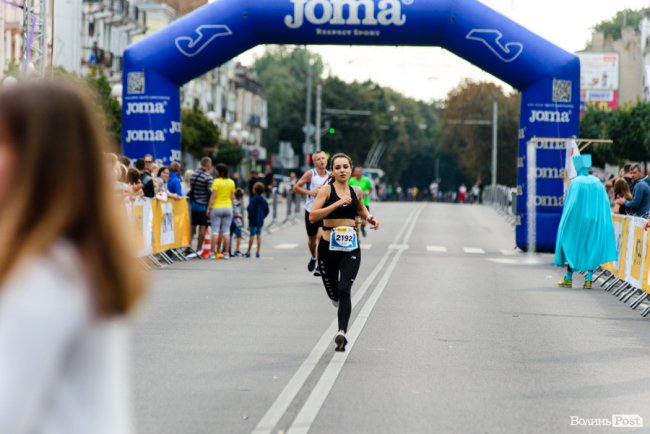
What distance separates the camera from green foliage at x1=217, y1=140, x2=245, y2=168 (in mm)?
79500

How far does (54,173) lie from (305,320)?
11633 mm

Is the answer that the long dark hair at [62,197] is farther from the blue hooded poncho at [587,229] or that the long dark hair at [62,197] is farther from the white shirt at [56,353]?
the blue hooded poncho at [587,229]

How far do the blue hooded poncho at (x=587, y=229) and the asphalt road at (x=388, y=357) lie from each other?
18.2 inches

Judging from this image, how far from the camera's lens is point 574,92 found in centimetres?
2688

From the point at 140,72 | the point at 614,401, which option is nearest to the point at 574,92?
the point at 140,72

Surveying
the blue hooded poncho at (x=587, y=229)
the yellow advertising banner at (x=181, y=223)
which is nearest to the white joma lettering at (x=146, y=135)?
the yellow advertising banner at (x=181, y=223)

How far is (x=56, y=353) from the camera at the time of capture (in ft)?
7.98

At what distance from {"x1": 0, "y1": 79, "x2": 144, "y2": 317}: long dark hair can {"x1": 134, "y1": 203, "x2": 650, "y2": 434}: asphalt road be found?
16.7 ft

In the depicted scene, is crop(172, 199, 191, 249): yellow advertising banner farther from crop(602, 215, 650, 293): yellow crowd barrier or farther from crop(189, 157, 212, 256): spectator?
crop(602, 215, 650, 293): yellow crowd barrier

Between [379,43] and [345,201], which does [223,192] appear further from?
[345,201]

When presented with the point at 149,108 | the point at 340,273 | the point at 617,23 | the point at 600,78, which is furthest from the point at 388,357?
the point at 617,23

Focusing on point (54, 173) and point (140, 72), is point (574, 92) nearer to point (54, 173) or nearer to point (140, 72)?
point (140, 72)

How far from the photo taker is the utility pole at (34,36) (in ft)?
77.7

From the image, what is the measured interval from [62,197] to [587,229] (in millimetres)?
17471
